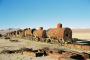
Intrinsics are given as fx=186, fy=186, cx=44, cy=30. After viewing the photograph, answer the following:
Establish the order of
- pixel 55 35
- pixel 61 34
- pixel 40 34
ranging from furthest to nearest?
pixel 40 34 < pixel 55 35 < pixel 61 34

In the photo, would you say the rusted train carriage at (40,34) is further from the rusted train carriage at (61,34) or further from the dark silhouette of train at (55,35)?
the rusted train carriage at (61,34)

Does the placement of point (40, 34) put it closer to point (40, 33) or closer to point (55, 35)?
point (40, 33)

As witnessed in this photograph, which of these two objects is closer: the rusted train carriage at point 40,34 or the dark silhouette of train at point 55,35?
the dark silhouette of train at point 55,35

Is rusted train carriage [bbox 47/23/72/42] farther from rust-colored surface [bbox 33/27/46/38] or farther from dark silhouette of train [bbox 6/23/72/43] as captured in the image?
rust-colored surface [bbox 33/27/46/38]

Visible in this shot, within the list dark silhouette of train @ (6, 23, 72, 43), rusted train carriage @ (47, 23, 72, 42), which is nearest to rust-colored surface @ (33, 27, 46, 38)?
dark silhouette of train @ (6, 23, 72, 43)

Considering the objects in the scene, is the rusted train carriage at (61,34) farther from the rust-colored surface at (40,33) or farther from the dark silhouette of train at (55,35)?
the rust-colored surface at (40,33)

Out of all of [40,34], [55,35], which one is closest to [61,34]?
[55,35]

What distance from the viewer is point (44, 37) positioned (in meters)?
33.8

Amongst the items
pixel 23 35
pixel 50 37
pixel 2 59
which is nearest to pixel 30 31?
pixel 23 35

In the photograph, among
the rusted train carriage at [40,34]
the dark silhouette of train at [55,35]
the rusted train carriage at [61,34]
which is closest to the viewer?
the rusted train carriage at [61,34]

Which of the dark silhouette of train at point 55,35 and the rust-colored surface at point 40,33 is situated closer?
the dark silhouette of train at point 55,35

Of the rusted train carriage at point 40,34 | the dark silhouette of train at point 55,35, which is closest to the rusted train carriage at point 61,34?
the dark silhouette of train at point 55,35

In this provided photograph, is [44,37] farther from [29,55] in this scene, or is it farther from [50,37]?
[29,55]

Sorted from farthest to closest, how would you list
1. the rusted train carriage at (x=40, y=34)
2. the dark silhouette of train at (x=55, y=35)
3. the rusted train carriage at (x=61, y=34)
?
the rusted train carriage at (x=40, y=34) < the dark silhouette of train at (x=55, y=35) < the rusted train carriage at (x=61, y=34)
